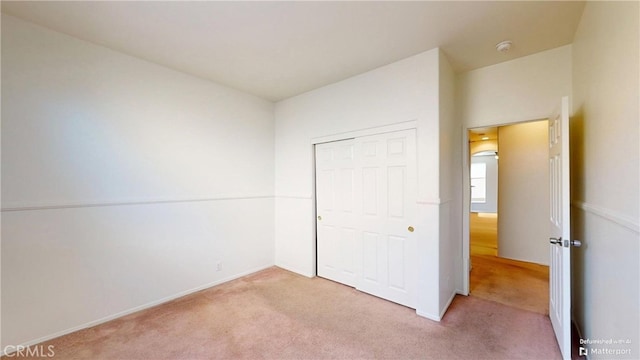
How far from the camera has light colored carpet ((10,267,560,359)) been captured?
2010mm

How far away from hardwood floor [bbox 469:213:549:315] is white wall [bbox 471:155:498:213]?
6215mm

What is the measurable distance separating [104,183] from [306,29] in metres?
2.44

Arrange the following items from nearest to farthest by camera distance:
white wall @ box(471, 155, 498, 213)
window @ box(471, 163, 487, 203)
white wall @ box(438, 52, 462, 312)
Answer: white wall @ box(438, 52, 462, 312) → white wall @ box(471, 155, 498, 213) → window @ box(471, 163, 487, 203)

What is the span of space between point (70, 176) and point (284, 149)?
2.47 meters

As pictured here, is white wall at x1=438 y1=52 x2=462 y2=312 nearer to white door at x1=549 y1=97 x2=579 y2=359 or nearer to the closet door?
the closet door

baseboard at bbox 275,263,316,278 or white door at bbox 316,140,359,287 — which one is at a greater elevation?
white door at bbox 316,140,359,287

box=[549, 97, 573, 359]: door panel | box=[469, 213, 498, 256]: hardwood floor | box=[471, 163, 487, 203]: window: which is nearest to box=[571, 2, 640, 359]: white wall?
box=[549, 97, 573, 359]: door panel

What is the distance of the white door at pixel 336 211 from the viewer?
3264 mm

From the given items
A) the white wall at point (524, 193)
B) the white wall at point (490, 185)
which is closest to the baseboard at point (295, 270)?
the white wall at point (524, 193)

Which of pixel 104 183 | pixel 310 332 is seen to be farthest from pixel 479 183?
pixel 104 183

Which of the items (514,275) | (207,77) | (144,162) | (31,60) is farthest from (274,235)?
(514,275)

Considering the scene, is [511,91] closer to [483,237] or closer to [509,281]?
[509,281]

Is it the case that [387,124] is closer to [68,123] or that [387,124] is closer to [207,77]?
[207,77]

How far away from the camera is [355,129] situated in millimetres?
3148
